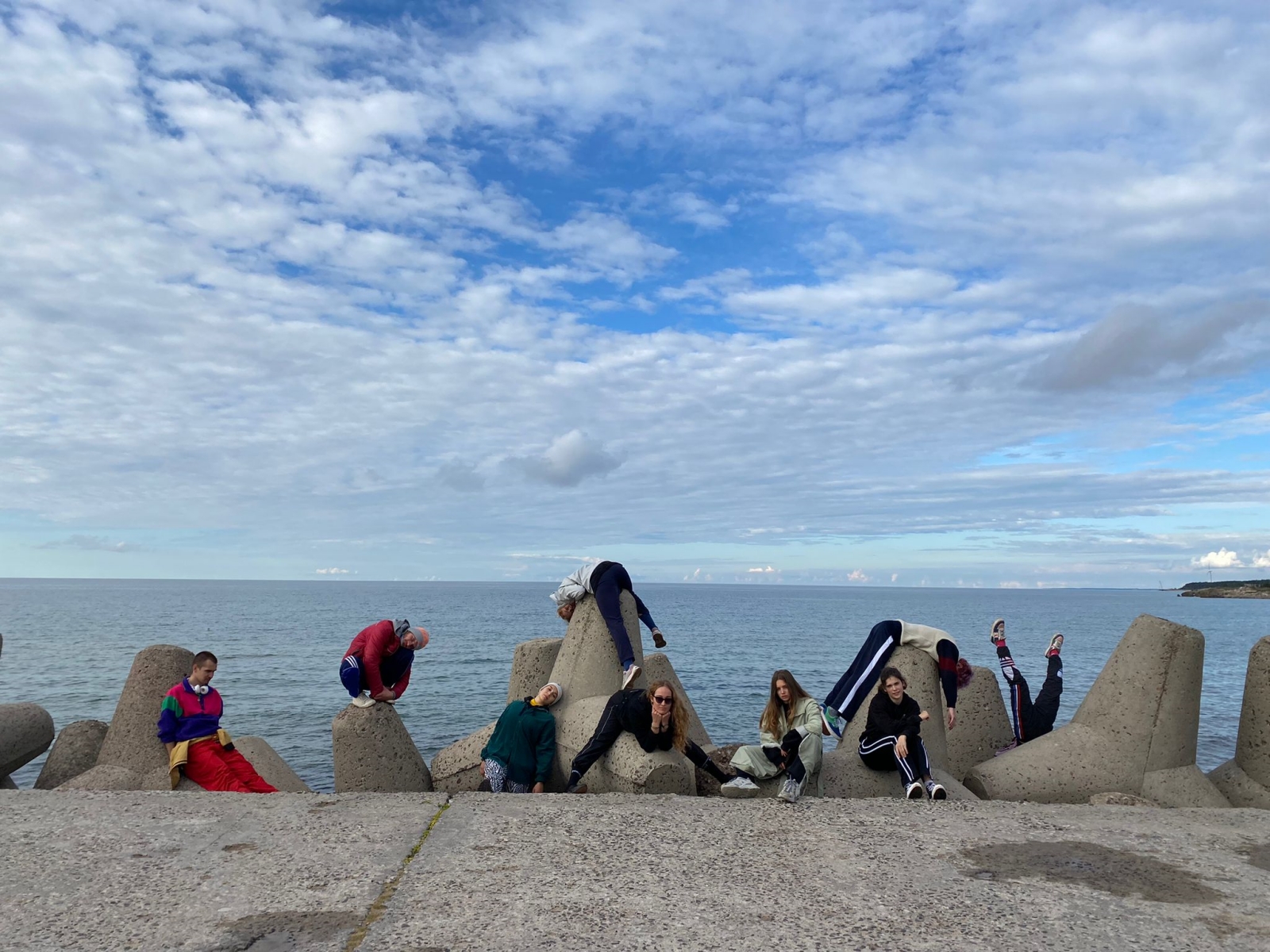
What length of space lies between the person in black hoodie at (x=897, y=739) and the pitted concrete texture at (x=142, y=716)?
529cm

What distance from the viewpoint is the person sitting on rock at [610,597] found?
24.1 feet

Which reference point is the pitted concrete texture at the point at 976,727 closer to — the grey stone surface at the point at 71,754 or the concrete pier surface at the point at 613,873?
the concrete pier surface at the point at 613,873

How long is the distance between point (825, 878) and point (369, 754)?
4.18 m

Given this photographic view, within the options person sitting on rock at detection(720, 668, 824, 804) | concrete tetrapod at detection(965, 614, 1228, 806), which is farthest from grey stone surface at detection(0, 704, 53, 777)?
concrete tetrapod at detection(965, 614, 1228, 806)

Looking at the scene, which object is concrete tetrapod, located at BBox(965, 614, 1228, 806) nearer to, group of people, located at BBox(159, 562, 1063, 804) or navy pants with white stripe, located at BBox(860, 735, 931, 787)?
group of people, located at BBox(159, 562, 1063, 804)

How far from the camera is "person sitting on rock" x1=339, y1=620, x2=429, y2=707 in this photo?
679 cm

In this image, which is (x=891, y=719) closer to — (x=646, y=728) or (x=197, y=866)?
(x=646, y=728)

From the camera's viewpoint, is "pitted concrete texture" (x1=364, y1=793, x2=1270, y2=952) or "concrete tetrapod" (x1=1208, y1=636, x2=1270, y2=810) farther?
"concrete tetrapod" (x1=1208, y1=636, x2=1270, y2=810)

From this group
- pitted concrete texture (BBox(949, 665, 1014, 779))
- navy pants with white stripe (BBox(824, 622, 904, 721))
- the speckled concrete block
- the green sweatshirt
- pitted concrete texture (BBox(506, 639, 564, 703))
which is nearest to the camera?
the green sweatshirt

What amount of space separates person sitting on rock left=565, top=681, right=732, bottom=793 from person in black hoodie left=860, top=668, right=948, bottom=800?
39.5 inches

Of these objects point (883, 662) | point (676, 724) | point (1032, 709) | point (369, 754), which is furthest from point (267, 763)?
point (1032, 709)

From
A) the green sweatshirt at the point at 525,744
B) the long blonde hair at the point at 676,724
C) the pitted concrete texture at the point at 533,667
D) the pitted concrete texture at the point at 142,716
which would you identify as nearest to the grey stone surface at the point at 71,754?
the pitted concrete texture at the point at 142,716

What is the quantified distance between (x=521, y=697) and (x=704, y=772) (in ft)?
7.14

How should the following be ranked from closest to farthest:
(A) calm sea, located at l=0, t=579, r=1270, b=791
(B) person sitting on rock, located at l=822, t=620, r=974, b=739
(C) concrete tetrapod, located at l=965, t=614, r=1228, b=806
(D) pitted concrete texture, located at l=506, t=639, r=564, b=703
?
1. (C) concrete tetrapod, located at l=965, t=614, r=1228, b=806
2. (B) person sitting on rock, located at l=822, t=620, r=974, b=739
3. (D) pitted concrete texture, located at l=506, t=639, r=564, b=703
4. (A) calm sea, located at l=0, t=579, r=1270, b=791
